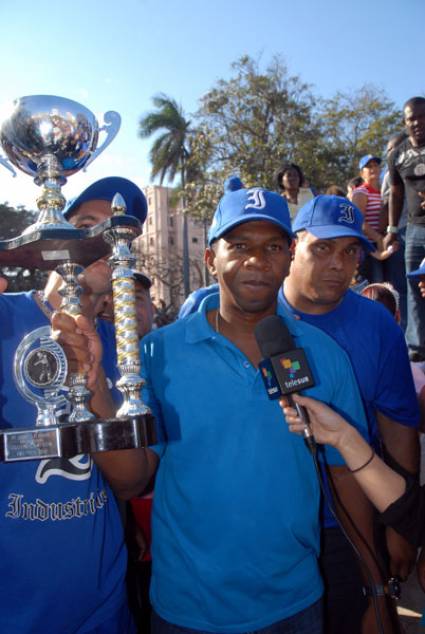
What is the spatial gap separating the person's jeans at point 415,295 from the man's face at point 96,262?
3.70m

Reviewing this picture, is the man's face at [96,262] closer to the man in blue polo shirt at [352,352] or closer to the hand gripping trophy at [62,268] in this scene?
the hand gripping trophy at [62,268]

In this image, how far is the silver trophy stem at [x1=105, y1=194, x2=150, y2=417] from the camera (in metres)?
1.59

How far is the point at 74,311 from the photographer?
166 cm

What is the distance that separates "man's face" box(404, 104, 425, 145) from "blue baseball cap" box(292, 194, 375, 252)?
2.50 m

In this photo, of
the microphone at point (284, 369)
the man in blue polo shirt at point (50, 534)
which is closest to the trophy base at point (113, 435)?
the man in blue polo shirt at point (50, 534)

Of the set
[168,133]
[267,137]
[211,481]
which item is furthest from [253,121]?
[211,481]

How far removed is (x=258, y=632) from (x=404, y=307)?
4951 millimetres

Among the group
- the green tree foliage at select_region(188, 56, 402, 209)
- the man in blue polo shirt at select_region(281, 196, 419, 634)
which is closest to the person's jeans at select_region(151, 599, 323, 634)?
the man in blue polo shirt at select_region(281, 196, 419, 634)

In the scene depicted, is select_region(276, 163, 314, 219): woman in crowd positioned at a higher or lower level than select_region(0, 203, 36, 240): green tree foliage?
lower

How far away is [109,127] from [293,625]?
6.66 ft

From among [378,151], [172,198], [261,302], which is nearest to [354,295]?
[261,302]

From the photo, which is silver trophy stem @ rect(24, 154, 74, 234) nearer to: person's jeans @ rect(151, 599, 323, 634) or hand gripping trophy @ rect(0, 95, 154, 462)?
hand gripping trophy @ rect(0, 95, 154, 462)

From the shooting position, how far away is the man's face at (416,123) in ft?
16.0

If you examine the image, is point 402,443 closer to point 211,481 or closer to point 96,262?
point 211,481
